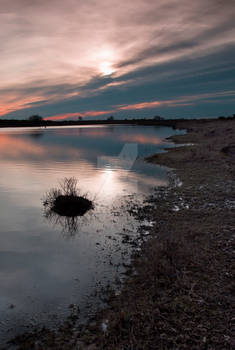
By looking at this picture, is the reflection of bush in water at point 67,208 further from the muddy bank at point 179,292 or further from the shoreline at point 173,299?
the shoreline at point 173,299

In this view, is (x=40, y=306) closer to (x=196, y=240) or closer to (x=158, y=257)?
(x=158, y=257)

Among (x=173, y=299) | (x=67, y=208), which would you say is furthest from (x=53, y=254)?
(x=173, y=299)

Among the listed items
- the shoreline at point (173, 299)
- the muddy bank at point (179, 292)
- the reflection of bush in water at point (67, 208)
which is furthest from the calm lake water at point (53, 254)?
the muddy bank at point (179, 292)

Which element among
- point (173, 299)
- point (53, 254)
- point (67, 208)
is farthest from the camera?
point (67, 208)

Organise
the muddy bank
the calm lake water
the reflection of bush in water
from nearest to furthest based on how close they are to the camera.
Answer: the muddy bank, the calm lake water, the reflection of bush in water

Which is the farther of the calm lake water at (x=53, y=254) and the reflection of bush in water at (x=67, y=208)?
the reflection of bush in water at (x=67, y=208)

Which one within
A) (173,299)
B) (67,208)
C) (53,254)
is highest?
(67,208)

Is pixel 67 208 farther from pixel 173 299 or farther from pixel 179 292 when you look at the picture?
pixel 173 299

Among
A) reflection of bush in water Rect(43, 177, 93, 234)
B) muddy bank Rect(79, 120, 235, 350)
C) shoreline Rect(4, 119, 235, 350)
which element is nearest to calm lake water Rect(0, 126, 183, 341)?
reflection of bush in water Rect(43, 177, 93, 234)

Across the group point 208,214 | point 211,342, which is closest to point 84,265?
point 211,342

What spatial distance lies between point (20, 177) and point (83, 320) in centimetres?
2173

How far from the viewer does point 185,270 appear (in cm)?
738

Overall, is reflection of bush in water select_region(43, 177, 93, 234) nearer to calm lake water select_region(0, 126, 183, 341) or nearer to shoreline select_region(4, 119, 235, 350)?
calm lake water select_region(0, 126, 183, 341)

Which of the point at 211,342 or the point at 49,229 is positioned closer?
the point at 211,342
